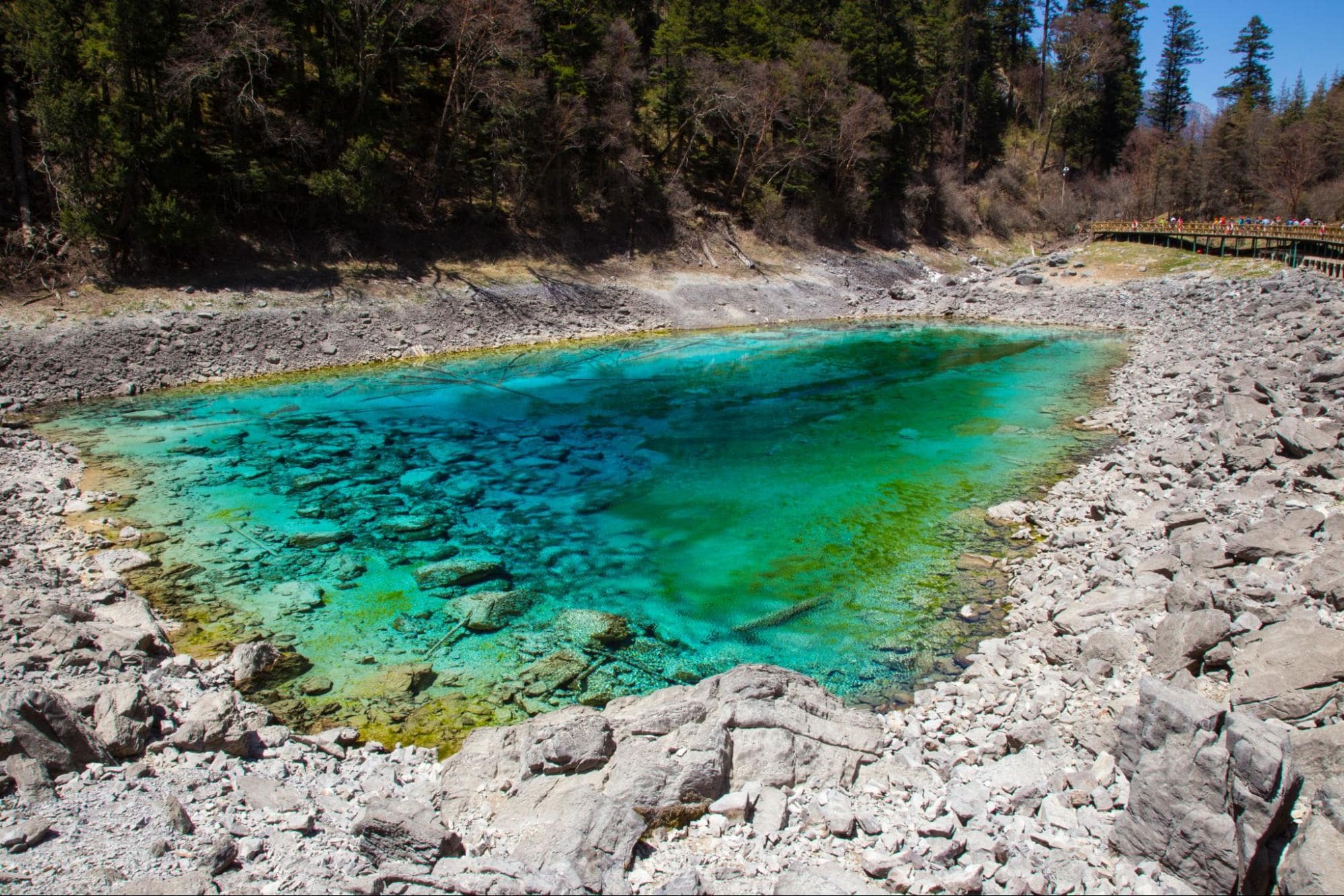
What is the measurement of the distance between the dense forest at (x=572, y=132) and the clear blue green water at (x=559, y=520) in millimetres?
9040

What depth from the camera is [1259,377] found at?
15.9 metres

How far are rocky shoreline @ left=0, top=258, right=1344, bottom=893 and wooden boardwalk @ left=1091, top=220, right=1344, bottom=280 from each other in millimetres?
29937

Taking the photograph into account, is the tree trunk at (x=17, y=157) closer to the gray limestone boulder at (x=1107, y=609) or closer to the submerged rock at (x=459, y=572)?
the submerged rock at (x=459, y=572)

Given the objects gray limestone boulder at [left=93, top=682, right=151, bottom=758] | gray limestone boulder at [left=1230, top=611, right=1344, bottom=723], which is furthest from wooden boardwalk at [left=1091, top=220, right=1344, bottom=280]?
gray limestone boulder at [left=93, top=682, right=151, bottom=758]

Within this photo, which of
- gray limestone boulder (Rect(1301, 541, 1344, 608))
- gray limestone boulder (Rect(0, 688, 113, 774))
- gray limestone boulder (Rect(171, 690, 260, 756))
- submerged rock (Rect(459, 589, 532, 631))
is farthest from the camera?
submerged rock (Rect(459, 589, 532, 631))

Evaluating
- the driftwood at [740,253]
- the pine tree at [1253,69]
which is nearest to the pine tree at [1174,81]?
the pine tree at [1253,69]

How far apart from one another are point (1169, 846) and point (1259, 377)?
15.1 meters

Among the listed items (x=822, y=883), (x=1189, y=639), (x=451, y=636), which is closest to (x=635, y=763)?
(x=822, y=883)

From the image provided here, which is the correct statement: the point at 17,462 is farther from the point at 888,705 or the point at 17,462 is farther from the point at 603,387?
the point at 888,705

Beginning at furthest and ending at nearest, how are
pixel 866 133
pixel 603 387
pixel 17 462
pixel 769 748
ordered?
pixel 866 133
pixel 603 387
pixel 17 462
pixel 769 748

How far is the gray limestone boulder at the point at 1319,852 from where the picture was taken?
413 centimetres

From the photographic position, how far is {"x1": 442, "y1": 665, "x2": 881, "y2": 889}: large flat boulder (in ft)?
17.1

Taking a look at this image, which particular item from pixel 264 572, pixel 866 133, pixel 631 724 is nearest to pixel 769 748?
pixel 631 724

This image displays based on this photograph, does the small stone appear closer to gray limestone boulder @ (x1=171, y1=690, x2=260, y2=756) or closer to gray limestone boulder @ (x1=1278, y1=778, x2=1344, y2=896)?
gray limestone boulder @ (x1=171, y1=690, x2=260, y2=756)
